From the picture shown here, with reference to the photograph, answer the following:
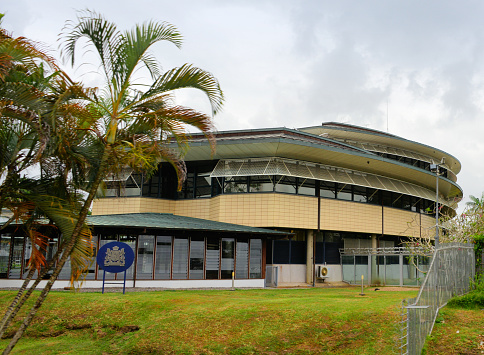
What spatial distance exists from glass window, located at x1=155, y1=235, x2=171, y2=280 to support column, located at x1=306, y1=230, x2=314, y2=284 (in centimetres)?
1298

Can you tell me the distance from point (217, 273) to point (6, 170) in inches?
842

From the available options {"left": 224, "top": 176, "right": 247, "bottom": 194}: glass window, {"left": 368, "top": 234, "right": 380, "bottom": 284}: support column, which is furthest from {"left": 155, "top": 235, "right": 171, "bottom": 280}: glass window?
{"left": 368, "top": 234, "right": 380, "bottom": 284}: support column

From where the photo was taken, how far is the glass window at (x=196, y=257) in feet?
97.8

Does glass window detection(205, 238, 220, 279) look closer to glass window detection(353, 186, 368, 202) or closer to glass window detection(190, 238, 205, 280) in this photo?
glass window detection(190, 238, 205, 280)

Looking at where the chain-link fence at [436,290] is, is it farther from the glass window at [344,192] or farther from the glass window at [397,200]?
the glass window at [397,200]

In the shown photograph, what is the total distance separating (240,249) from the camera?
103 ft

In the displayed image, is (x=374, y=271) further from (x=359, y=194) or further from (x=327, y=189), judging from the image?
(x=327, y=189)

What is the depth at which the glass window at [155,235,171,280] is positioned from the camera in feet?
94.0

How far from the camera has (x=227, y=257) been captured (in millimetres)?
30953

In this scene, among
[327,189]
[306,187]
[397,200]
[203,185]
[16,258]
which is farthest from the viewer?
[397,200]

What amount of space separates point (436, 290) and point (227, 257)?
19.2m

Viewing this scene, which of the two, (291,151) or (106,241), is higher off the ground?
(291,151)

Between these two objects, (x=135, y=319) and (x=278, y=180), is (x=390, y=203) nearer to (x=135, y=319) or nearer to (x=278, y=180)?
(x=278, y=180)

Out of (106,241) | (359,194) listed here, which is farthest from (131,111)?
(359,194)
